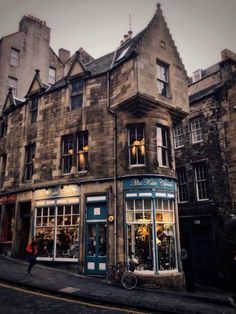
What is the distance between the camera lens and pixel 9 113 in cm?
2247

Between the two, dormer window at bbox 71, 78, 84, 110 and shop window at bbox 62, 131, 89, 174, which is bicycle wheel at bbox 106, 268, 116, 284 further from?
dormer window at bbox 71, 78, 84, 110

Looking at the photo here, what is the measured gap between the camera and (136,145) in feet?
50.0

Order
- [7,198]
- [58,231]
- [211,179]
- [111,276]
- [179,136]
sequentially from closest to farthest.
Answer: [111,276] → [58,231] → [211,179] → [7,198] → [179,136]

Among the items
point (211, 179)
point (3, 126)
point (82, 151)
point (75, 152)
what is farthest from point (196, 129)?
point (3, 126)

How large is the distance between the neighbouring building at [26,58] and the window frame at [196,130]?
18375 millimetres

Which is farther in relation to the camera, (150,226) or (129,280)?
(150,226)

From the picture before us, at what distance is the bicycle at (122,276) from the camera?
12.6m

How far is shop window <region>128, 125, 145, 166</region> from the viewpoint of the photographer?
594 inches

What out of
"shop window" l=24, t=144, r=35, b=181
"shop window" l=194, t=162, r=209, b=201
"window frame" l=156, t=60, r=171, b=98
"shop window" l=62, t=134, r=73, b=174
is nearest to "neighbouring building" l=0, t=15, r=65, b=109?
"shop window" l=24, t=144, r=35, b=181

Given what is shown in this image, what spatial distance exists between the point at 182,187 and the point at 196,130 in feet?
14.7

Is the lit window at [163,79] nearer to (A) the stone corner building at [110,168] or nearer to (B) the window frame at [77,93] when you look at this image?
(A) the stone corner building at [110,168]

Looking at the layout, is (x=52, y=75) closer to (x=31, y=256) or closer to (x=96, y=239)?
(x=96, y=239)

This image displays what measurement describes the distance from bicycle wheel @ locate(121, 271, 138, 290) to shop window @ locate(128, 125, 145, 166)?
5.53m

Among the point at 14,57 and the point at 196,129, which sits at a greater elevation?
the point at 14,57
